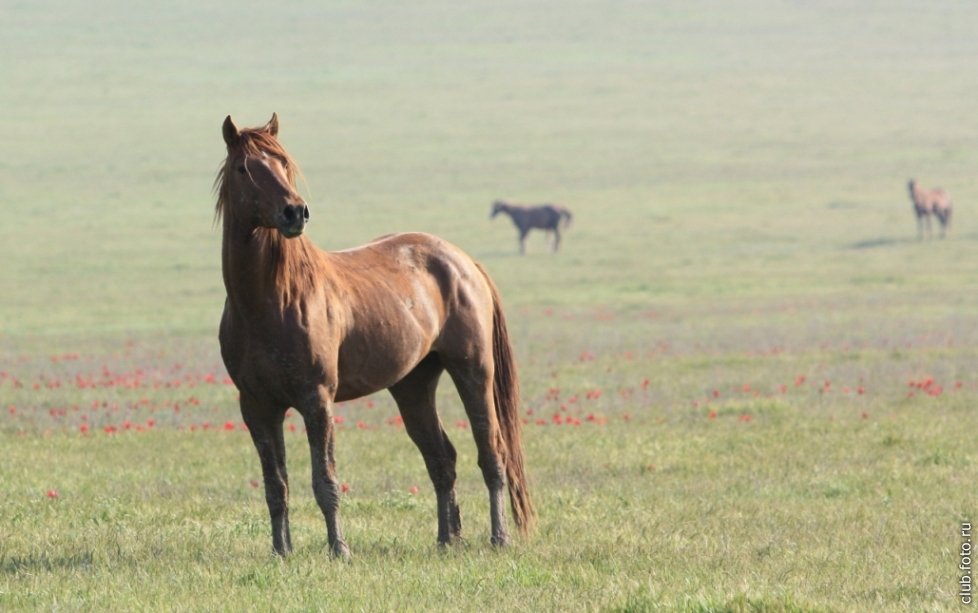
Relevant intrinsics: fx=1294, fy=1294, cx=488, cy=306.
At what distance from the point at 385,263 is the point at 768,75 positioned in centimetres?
9761

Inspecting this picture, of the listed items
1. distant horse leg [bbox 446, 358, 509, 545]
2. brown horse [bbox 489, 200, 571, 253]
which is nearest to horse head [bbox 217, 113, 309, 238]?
distant horse leg [bbox 446, 358, 509, 545]

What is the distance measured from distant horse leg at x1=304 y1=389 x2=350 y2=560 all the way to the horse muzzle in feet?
3.36

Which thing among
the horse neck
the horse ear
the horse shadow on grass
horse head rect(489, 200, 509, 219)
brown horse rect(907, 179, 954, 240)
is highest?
the horse ear

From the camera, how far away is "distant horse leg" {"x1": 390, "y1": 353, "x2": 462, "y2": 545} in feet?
27.6

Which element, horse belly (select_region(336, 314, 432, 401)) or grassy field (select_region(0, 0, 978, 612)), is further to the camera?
horse belly (select_region(336, 314, 432, 401))

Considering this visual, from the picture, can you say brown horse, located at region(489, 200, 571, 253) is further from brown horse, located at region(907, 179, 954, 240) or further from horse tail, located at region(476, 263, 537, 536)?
horse tail, located at region(476, 263, 537, 536)

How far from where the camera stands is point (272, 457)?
7.66m

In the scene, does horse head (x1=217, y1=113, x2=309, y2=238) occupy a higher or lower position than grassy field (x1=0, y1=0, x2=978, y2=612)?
higher

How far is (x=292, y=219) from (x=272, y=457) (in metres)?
1.56

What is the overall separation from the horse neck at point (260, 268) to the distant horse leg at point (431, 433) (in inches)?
61.2

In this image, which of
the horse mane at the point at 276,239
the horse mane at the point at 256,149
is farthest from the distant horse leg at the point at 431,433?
the horse mane at the point at 256,149

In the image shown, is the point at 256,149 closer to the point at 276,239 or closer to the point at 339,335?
the point at 276,239

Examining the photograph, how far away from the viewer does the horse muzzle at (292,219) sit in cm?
693

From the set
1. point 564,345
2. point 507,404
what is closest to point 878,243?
point 564,345
